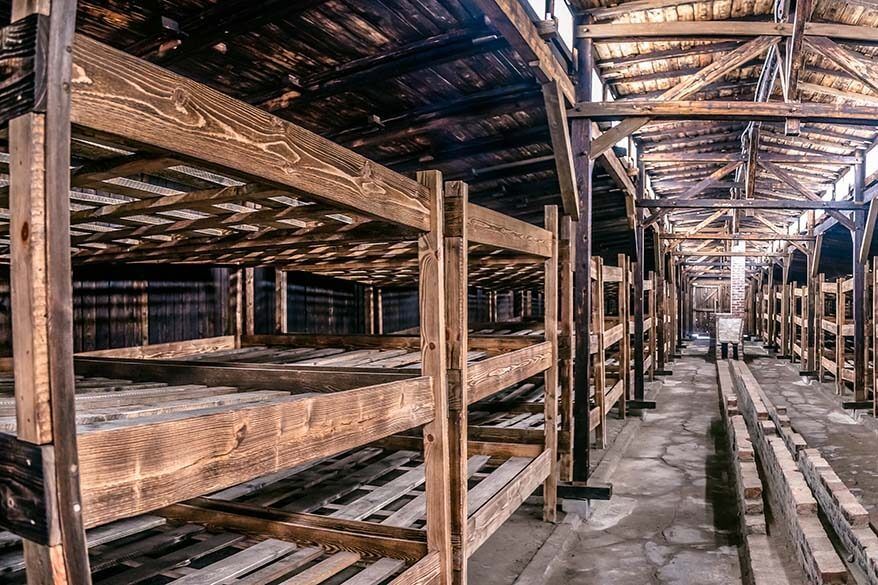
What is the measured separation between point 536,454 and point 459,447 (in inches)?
78.5

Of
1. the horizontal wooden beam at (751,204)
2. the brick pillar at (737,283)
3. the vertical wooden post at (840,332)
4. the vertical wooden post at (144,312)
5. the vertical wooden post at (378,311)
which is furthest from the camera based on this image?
the brick pillar at (737,283)

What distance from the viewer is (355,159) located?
2.16m

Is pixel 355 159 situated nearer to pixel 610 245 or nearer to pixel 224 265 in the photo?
pixel 224 265

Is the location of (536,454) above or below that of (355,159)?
below

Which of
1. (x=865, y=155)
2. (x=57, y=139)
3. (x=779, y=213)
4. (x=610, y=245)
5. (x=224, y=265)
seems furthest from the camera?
(x=779, y=213)

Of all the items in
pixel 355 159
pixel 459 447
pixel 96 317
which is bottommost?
pixel 459 447

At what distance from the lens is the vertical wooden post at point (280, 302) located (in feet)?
22.9

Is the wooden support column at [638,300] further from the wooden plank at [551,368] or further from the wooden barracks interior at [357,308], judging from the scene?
the wooden plank at [551,368]

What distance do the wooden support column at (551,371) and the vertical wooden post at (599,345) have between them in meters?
2.10

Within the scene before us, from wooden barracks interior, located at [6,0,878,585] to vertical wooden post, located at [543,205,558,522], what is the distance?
0.09 ft

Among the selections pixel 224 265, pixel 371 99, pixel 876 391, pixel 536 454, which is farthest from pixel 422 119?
pixel 876 391

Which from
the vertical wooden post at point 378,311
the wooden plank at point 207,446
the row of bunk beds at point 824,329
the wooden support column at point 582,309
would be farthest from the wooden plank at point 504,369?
the row of bunk beds at point 824,329

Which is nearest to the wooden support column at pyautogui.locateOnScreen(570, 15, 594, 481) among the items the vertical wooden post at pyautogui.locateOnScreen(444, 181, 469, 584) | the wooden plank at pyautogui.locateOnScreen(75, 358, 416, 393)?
the vertical wooden post at pyautogui.locateOnScreen(444, 181, 469, 584)

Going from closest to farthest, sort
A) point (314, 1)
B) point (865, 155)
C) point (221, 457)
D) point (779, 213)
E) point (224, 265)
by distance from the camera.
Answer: point (221, 457)
point (314, 1)
point (224, 265)
point (865, 155)
point (779, 213)
